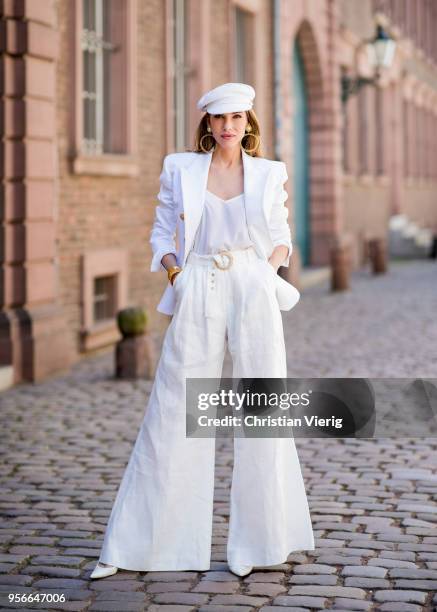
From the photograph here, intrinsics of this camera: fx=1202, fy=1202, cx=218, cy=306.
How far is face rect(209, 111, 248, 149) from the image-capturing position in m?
4.70

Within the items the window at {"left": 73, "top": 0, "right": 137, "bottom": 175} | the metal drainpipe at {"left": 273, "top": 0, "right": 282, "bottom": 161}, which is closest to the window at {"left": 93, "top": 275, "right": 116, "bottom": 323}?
the window at {"left": 73, "top": 0, "right": 137, "bottom": 175}

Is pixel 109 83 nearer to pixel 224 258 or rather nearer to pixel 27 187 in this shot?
pixel 27 187

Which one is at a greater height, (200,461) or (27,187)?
(27,187)

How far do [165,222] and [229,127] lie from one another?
471mm

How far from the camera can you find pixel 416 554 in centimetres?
497

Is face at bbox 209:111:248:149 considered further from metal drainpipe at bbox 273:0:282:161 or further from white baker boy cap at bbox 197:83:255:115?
metal drainpipe at bbox 273:0:282:161

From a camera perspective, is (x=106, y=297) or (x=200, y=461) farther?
(x=106, y=297)

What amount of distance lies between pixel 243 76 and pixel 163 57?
4371mm

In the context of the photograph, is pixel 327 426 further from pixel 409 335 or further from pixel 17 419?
pixel 409 335

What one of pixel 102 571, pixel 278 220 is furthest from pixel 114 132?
pixel 102 571

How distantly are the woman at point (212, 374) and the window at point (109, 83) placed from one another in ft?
24.1

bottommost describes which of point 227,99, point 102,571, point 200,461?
point 102,571

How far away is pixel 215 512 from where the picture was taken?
5746 millimetres

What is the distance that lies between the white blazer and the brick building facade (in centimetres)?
508
